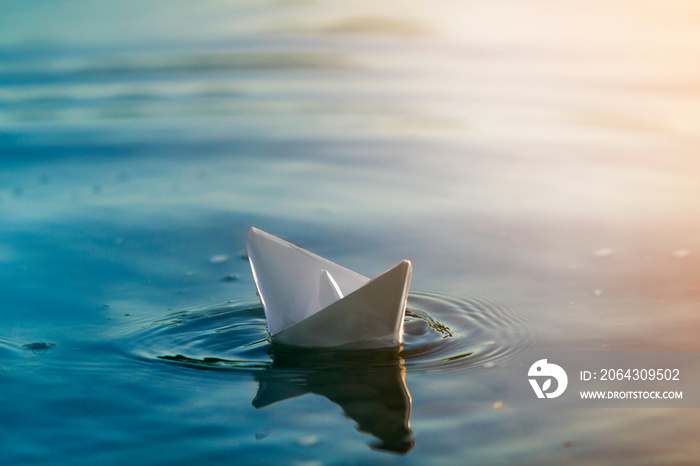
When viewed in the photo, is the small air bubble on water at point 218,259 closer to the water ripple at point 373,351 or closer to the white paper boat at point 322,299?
the water ripple at point 373,351

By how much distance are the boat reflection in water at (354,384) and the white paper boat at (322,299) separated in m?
0.05

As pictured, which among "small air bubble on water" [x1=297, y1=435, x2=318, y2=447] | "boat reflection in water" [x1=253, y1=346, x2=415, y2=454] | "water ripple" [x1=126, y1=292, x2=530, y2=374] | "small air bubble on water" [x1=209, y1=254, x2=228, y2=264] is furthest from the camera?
"small air bubble on water" [x1=209, y1=254, x2=228, y2=264]

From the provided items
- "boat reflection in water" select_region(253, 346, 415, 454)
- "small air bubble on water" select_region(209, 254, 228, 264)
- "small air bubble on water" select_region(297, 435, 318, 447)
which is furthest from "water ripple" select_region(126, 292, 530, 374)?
"small air bubble on water" select_region(209, 254, 228, 264)

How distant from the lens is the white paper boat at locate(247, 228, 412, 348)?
2102 millimetres

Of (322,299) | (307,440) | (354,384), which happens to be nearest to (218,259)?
(322,299)

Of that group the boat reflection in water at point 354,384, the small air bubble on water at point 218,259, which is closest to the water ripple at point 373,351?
the boat reflection in water at point 354,384

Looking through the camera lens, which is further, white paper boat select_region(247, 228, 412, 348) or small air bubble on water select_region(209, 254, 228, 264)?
small air bubble on water select_region(209, 254, 228, 264)

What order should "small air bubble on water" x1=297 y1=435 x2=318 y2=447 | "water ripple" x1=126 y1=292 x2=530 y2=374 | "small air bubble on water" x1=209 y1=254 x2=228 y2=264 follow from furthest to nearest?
"small air bubble on water" x1=209 y1=254 x2=228 y2=264
"water ripple" x1=126 y1=292 x2=530 y2=374
"small air bubble on water" x1=297 y1=435 x2=318 y2=447

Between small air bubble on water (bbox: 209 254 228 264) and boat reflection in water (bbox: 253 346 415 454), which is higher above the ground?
small air bubble on water (bbox: 209 254 228 264)

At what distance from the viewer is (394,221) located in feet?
12.9

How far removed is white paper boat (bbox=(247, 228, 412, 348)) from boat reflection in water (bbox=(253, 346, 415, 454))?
0.05m

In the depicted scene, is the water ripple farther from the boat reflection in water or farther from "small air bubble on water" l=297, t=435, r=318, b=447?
"small air bubble on water" l=297, t=435, r=318, b=447

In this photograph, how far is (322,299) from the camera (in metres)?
2.23

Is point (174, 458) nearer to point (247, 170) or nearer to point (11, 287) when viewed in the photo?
point (11, 287)
